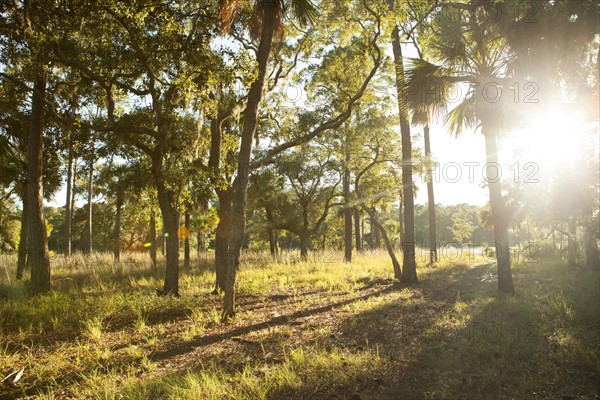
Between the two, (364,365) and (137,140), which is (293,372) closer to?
(364,365)

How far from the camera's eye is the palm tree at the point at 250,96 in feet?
25.1

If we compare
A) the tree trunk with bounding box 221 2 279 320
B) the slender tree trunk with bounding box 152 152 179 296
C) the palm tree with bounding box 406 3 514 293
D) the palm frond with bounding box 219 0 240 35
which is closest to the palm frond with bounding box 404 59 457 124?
the palm tree with bounding box 406 3 514 293

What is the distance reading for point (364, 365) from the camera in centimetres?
465

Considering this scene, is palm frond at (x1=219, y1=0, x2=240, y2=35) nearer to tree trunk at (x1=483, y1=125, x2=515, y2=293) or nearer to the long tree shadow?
the long tree shadow

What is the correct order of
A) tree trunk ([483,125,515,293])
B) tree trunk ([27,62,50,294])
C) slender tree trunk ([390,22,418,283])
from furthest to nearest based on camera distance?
slender tree trunk ([390,22,418,283])
tree trunk ([27,62,50,294])
tree trunk ([483,125,515,293])

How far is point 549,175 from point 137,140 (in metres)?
15.2

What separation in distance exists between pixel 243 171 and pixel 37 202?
6.43 m

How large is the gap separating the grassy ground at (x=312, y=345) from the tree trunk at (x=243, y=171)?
2.70 ft

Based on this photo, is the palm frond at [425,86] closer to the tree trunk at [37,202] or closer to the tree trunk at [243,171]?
the tree trunk at [243,171]

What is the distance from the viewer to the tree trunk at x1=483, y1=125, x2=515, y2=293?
30.5 feet

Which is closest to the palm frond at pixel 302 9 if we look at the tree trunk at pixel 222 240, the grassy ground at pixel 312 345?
the tree trunk at pixel 222 240

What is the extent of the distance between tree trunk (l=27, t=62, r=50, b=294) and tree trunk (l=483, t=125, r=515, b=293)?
494 inches

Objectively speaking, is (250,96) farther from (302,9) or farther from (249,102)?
(302,9)

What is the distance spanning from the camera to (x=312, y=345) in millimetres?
5602
